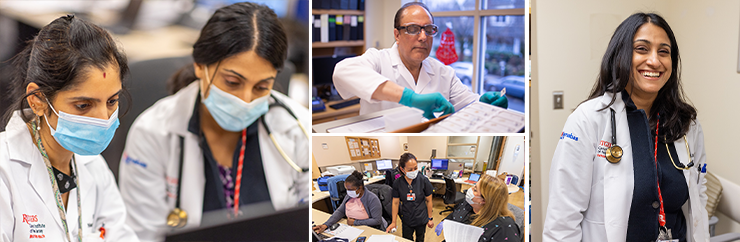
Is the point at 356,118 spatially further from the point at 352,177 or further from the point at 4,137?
the point at 4,137

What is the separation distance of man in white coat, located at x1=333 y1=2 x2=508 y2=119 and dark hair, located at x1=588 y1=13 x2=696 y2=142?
2.13ft

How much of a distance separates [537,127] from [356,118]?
1.01 m

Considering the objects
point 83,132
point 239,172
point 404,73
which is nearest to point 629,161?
point 404,73

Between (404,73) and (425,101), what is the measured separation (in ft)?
0.57

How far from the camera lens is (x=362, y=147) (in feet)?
6.67

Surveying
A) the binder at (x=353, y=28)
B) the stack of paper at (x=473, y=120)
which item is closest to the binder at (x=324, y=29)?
the binder at (x=353, y=28)

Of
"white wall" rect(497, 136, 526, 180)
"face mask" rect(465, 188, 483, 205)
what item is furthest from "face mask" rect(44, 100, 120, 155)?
"white wall" rect(497, 136, 526, 180)

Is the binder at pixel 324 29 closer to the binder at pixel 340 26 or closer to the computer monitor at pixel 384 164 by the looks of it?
the binder at pixel 340 26

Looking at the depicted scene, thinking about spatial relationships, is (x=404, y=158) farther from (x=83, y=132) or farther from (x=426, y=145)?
(x=83, y=132)

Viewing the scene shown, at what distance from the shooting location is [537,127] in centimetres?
220

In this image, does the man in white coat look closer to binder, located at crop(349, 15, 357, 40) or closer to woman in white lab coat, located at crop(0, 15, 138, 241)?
binder, located at crop(349, 15, 357, 40)

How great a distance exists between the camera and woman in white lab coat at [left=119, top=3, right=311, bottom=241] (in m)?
1.88

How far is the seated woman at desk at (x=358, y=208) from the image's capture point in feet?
6.85

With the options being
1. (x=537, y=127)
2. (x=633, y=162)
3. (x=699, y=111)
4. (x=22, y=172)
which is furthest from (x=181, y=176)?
(x=699, y=111)
